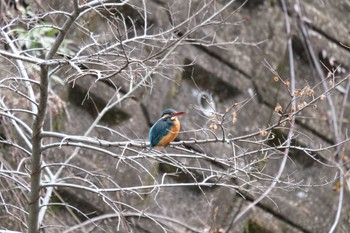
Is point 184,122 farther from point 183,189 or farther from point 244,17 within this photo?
point 244,17

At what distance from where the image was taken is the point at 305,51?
7.02 metres

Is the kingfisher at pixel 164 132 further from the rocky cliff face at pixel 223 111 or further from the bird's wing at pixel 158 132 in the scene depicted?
the rocky cliff face at pixel 223 111

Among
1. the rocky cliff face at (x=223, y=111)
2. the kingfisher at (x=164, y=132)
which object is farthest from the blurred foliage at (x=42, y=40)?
the kingfisher at (x=164, y=132)

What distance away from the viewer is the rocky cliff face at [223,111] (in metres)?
5.91

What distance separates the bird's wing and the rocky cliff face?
1.28 m

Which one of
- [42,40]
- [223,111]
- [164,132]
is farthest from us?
[223,111]

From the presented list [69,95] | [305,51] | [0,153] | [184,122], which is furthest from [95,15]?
[305,51]

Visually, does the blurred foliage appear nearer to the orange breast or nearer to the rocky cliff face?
the rocky cliff face

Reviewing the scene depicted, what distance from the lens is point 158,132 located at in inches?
171

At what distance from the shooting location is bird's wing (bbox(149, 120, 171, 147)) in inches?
169

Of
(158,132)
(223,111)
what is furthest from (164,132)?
(223,111)

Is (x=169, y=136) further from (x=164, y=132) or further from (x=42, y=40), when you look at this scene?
(x=42, y=40)

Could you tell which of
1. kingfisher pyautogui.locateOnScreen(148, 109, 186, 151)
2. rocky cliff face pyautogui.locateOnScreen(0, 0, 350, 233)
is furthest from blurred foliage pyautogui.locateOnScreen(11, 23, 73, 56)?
kingfisher pyautogui.locateOnScreen(148, 109, 186, 151)

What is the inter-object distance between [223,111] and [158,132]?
230 centimetres
